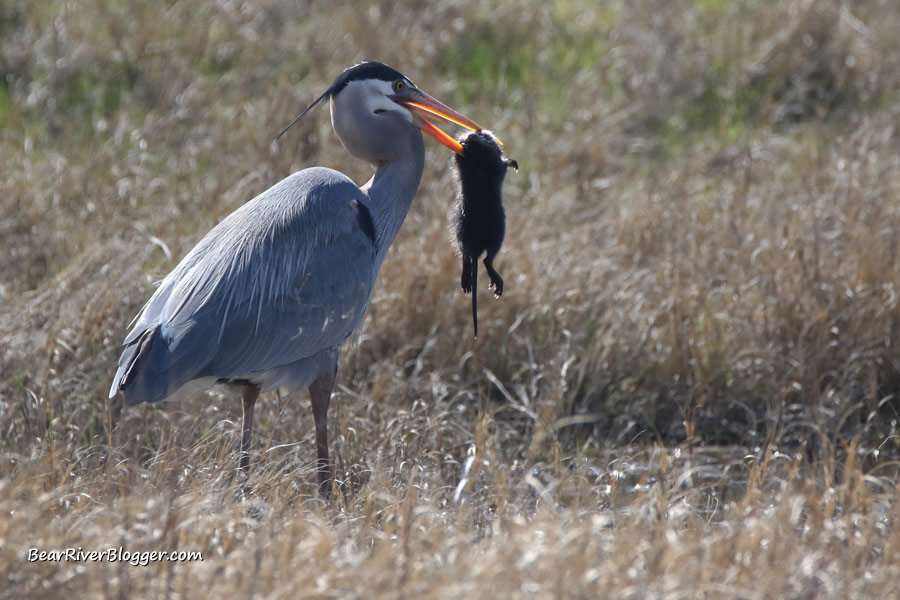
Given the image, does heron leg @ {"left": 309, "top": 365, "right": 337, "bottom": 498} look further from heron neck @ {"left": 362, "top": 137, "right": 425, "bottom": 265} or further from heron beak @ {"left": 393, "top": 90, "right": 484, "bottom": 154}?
heron beak @ {"left": 393, "top": 90, "right": 484, "bottom": 154}

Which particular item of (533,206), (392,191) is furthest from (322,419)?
(533,206)

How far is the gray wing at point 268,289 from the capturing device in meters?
3.88

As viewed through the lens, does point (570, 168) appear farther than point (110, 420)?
Yes

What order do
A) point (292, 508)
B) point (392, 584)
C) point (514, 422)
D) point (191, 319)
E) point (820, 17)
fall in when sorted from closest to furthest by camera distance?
Answer: point (392, 584)
point (292, 508)
point (191, 319)
point (514, 422)
point (820, 17)

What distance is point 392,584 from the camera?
105 inches

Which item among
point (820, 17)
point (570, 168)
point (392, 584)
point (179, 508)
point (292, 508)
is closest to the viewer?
point (392, 584)

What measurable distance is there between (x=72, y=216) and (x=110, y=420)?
2.04 metres

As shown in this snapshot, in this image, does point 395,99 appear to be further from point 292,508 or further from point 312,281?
point 292,508

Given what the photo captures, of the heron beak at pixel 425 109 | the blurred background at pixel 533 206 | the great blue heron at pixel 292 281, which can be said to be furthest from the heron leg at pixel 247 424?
the heron beak at pixel 425 109

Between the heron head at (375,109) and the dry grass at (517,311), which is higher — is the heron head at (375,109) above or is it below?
above

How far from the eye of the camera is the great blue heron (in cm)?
387

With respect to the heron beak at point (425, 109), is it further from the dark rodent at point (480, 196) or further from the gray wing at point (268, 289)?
the gray wing at point (268, 289)

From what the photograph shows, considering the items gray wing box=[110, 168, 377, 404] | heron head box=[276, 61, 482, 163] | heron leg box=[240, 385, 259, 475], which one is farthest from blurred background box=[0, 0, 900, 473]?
heron head box=[276, 61, 482, 163]

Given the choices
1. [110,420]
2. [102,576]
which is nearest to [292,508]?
[102,576]
